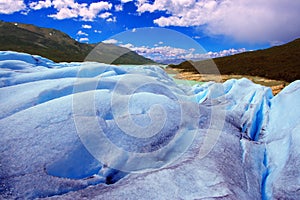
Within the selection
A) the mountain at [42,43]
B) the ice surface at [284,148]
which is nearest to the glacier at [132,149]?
the ice surface at [284,148]

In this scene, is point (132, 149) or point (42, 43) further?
point (42, 43)

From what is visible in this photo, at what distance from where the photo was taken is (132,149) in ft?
10.7

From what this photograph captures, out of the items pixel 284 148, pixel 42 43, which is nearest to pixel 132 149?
pixel 284 148

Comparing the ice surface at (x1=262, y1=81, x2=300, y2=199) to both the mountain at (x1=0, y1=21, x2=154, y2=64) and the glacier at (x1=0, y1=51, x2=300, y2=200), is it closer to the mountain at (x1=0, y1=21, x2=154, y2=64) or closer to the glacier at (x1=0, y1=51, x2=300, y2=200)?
the glacier at (x1=0, y1=51, x2=300, y2=200)

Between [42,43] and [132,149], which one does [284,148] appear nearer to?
[132,149]

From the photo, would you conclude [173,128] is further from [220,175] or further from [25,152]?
[25,152]

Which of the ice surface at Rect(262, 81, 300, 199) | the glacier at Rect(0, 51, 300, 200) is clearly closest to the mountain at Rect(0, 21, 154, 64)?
the ice surface at Rect(262, 81, 300, 199)

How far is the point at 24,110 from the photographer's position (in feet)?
12.4

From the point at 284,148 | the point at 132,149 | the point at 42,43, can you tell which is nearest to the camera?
the point at 132,149

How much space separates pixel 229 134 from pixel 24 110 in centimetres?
350

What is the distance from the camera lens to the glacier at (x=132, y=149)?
2656mm


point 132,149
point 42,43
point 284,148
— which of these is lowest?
point 284,148

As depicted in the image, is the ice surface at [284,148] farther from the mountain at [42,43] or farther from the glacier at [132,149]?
the mountain at [42,43]

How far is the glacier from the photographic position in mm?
2656
